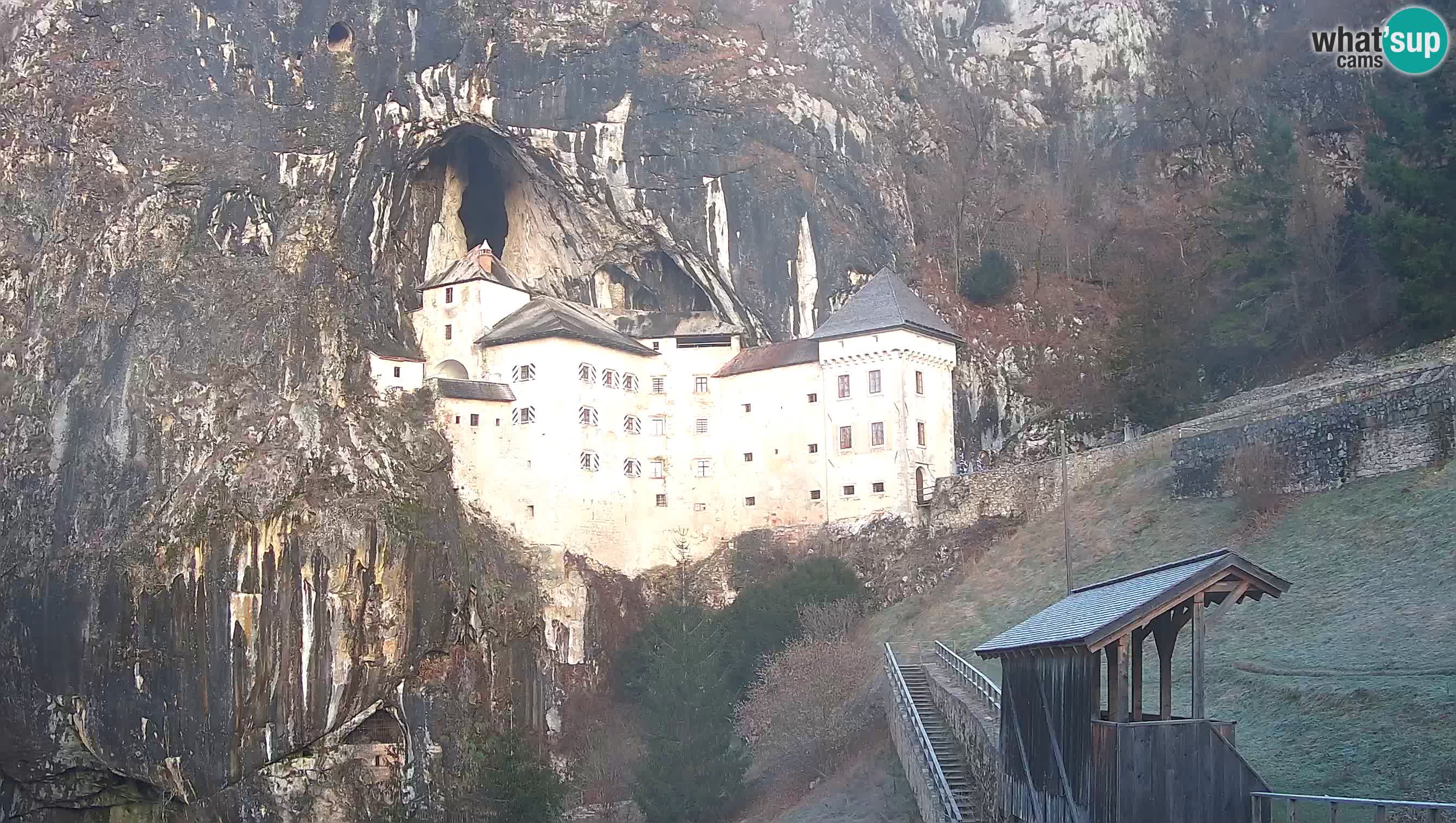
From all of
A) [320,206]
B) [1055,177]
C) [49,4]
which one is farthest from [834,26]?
[49,4]

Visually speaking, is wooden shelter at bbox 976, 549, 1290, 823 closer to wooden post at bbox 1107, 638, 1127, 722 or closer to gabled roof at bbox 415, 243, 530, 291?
wooden post at bbox 1107, 638, 1127, 722

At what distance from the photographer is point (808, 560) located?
5584 cm

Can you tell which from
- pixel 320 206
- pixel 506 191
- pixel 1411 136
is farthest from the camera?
pixel 506 191

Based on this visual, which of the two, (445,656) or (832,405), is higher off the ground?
(832,405)

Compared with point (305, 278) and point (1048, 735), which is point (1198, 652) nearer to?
point (1048, 735)

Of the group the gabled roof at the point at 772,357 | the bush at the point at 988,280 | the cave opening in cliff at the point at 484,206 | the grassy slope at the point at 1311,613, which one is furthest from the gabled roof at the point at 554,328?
the grassy slope at the point at 1311,613

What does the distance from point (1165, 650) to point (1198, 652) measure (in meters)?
1.17

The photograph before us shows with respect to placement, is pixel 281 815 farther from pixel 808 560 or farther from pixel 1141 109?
pixel 1141 109

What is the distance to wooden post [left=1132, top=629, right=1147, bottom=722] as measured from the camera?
72.7 ft

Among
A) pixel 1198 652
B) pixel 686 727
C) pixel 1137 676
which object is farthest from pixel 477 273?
pixel 1198 652

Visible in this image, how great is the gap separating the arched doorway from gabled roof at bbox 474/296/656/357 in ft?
3.69

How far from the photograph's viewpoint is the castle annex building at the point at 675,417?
5822cm

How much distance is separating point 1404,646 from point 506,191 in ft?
151

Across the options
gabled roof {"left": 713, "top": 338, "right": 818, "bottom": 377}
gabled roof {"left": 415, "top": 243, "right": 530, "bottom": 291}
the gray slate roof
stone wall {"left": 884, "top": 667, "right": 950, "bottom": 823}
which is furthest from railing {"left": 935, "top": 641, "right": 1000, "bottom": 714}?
gabled roof {"left": 415, "top": 243, "right": 530, "bottom": 291}
